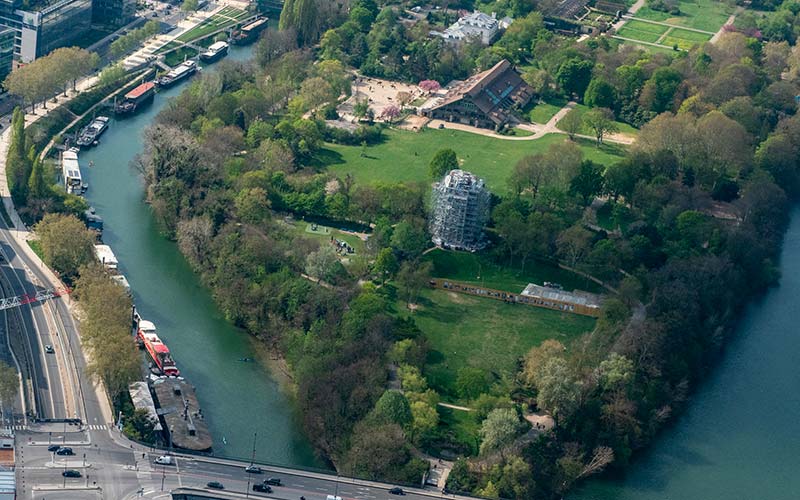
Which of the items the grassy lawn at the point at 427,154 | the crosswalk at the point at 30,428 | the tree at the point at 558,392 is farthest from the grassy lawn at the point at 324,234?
the crosswalk at the point at 30,428

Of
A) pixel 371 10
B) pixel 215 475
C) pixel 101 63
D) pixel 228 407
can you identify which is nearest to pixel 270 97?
pixel 101 63

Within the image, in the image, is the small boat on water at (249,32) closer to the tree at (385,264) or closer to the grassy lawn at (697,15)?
the grassy lawn at (697,15)

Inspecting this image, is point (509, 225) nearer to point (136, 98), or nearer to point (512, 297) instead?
point (512, 297)

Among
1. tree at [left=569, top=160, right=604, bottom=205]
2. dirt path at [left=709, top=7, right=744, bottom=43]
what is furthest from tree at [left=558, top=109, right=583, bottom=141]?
dirt path at [left=709, top=7, right=744, bottom=43]

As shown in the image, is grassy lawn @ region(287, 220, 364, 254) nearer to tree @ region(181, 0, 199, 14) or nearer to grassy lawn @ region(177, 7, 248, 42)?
grassy lawn @ region(177, 7, 248, 42)

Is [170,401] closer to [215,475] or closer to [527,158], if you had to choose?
[215,475]

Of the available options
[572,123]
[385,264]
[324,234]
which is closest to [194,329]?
[385,264]
